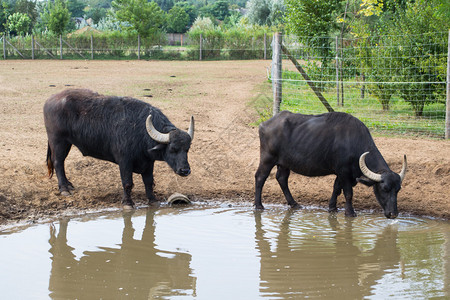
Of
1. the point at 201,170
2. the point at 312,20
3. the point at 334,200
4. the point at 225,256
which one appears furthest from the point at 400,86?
the point at 225,256

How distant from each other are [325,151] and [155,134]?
8.56 feet

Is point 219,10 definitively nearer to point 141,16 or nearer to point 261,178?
point 141,16

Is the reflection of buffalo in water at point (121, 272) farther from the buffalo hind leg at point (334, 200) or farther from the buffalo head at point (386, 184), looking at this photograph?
the buffalo hind leg at point (334, 200)

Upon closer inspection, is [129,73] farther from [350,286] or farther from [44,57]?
[350,286]

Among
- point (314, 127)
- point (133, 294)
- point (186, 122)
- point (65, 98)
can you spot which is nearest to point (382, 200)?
point (314, 127)

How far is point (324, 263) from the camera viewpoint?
6.76 m

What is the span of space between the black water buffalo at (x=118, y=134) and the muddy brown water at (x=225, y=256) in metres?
0.79

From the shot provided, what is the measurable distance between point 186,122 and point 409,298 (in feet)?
28.7

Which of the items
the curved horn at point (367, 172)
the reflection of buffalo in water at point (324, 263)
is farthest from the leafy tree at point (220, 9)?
the reflection of buffalo in water at point (324, 263)

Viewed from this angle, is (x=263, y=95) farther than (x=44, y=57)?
No

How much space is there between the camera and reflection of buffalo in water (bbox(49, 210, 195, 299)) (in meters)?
5.85

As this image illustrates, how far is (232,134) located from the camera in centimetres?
1282

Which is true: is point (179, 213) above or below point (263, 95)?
below

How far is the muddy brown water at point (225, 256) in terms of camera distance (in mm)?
5920
